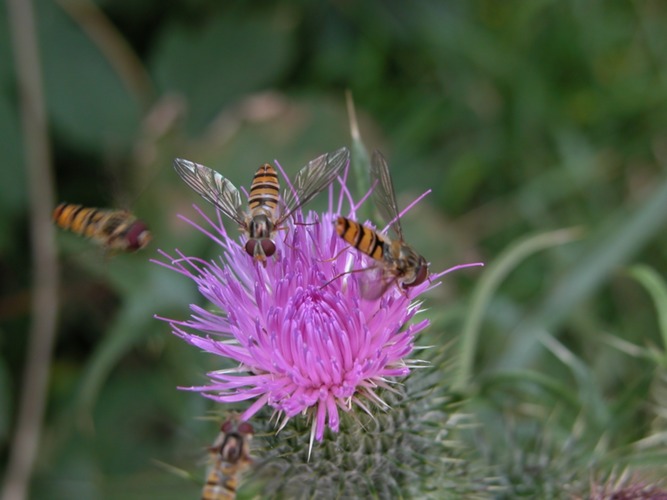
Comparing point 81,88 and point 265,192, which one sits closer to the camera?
point 265,192

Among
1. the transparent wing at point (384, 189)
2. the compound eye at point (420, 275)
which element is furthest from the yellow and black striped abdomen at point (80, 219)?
the compound eye at point (420, 275)

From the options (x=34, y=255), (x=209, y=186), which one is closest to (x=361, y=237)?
(x=209, y=186)

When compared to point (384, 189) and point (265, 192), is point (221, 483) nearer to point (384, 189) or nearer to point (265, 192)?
point (265, 192)

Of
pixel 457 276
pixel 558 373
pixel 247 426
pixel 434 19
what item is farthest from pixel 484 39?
pixel 247 426

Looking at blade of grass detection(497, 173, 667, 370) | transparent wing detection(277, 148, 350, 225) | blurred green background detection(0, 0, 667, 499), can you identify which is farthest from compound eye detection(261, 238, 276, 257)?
blade of grass detection(497, 173, 667, 370)

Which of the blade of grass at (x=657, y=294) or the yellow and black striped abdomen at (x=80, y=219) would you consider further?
the yellow and black striped abdomen at (x=80, y=219)

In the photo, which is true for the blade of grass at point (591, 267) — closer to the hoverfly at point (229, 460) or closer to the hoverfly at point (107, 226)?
the hoverfly at point (229, 460)

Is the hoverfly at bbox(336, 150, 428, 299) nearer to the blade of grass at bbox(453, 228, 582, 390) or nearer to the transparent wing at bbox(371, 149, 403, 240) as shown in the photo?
the transparent wing at bbox(371, 149, 403, 240)
